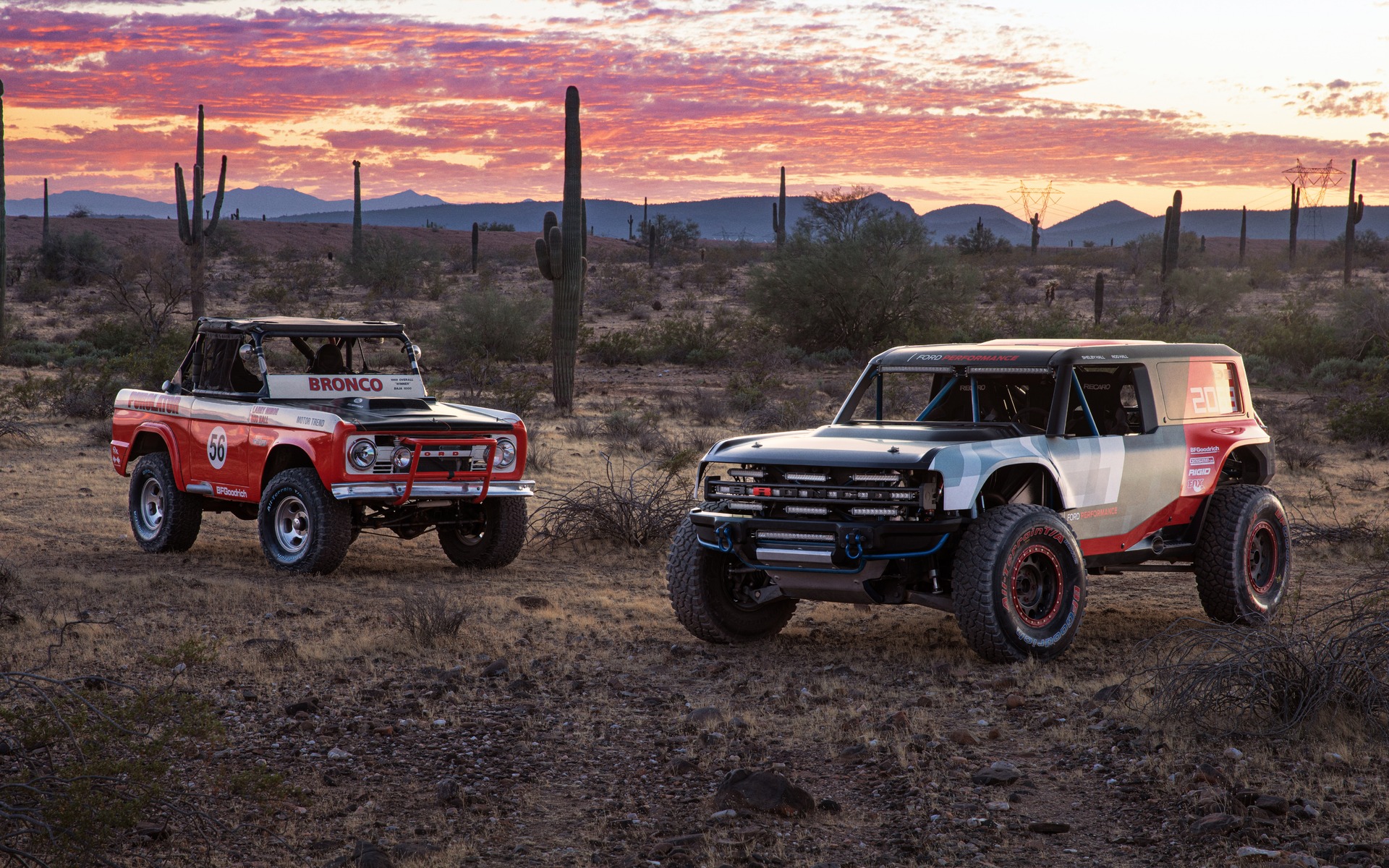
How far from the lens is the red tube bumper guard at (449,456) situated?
391 inches

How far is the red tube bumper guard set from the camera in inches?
391

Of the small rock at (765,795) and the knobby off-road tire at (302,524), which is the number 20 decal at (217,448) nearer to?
the knobby off-road tire at (302,524)

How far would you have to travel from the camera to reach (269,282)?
55719mm

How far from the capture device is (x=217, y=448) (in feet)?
35.6

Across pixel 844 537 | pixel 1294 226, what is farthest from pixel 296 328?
pixel 1294 226

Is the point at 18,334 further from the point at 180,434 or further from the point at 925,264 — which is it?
the point at 180,434

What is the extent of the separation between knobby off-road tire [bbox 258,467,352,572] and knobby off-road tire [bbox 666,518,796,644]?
3.10 m

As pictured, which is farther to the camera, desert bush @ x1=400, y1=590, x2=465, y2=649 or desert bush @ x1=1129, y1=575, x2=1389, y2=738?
desert bush @ x1=400, y1=590, x2=465, y2=649

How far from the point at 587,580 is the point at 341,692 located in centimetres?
369

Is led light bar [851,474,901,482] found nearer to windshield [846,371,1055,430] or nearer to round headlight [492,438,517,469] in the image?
windshield [846,371,1055,430]

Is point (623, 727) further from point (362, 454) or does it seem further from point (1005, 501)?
point (362, 454)

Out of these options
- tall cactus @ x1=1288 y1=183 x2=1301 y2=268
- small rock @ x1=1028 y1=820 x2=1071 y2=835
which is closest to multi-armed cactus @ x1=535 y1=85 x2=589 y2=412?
small rock @ x1=1028 y1=820 x2=1071 y2=835

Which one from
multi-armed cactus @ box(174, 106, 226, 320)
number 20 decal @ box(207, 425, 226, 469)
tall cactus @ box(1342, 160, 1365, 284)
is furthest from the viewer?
Result: tall cactus @ box(1342, 160, 1365, 284)

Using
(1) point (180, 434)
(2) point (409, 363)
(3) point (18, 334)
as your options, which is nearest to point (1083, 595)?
(2) point (409, 363)
